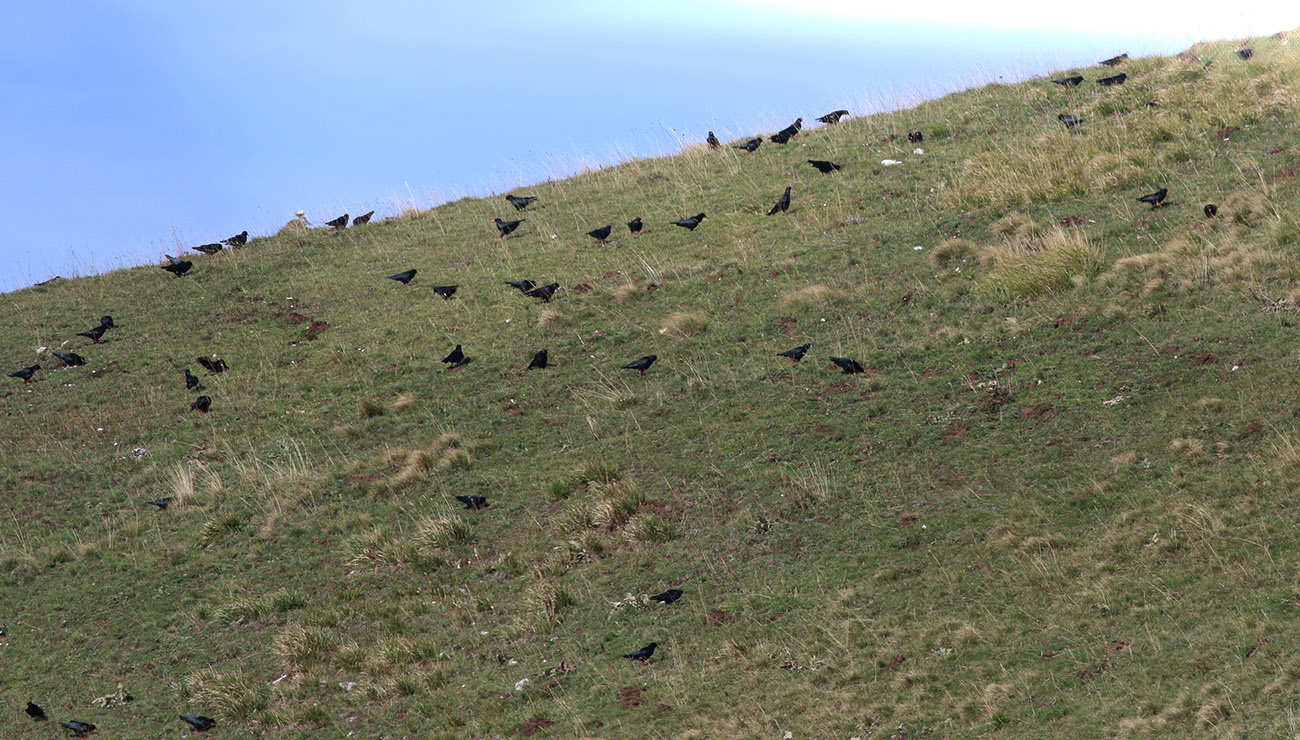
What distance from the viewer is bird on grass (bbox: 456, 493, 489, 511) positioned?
1360cm

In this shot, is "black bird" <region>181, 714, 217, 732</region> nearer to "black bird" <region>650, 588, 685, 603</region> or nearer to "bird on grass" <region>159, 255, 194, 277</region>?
"black bird" <region>650, 588, 685, 603</region>

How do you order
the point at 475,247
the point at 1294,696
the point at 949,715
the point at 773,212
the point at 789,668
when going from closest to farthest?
the point at 1294,696
the point at 949,715
the point at 789,668
the point at 773,212
the point at 475,247

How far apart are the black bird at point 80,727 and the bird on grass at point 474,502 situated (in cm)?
479

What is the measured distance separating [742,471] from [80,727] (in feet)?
25.0

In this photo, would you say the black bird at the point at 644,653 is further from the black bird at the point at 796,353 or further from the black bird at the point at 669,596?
the black bird at the point at 796,353

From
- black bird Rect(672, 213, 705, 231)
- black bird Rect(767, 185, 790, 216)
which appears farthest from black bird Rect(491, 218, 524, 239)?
black bird Rect(767, 185, 790, 216)

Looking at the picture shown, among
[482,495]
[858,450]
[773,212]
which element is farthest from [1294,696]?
[773,212]

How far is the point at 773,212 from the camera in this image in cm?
2139

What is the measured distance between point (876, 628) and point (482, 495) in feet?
20.0

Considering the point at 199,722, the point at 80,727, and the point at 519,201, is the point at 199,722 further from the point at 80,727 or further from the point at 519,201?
the point at 519,201

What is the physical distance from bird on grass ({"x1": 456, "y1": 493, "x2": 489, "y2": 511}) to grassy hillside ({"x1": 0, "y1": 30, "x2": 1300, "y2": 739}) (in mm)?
251

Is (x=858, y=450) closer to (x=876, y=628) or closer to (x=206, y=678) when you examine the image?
(x=876, y=628)

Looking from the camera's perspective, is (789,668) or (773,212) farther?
(773,212)

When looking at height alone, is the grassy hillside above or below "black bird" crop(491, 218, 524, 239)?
below
